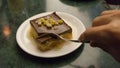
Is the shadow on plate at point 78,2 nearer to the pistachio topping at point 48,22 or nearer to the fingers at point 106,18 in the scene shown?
the pistachio topping at point 48,22

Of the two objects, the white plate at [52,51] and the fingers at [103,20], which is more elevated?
the fingers at [103,20]

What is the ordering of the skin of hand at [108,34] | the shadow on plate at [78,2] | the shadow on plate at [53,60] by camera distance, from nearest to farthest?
1. the skin of hand at [108,34]
2. the shadow on plate at [53,60]
3. the shadow on plate at [78,2]

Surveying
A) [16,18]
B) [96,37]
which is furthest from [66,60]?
[16,18]

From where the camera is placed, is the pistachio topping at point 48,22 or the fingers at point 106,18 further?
the pistachio topping at point 48,22

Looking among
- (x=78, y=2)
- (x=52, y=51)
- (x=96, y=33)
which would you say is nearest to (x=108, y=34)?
(x=96, y=33)

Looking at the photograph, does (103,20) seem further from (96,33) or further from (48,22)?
(48,22)

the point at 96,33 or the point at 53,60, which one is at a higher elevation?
the point at 96,33

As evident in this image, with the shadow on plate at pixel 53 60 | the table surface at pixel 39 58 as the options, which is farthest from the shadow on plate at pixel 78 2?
the shadow on plate at pixel 53 60

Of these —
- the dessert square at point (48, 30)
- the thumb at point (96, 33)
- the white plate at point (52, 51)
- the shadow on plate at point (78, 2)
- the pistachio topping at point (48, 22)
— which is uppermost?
the thumb at point (96, 33)
